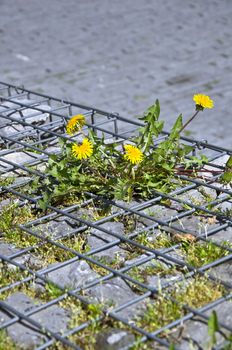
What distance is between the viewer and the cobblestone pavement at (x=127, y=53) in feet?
27.1

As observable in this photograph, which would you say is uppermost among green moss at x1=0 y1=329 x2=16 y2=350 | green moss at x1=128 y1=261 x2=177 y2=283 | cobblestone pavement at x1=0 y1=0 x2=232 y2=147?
cobblestone pavement at x1=0 y1=0 x2=232 y2=147

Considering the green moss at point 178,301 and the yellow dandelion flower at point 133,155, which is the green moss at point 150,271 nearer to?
the green moss at point 178,301

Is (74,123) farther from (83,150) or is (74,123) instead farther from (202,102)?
(202,102)

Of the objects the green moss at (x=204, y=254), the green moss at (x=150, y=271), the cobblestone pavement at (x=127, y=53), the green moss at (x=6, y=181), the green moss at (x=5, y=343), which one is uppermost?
the cobblestone pavement at (x=127, y=53)

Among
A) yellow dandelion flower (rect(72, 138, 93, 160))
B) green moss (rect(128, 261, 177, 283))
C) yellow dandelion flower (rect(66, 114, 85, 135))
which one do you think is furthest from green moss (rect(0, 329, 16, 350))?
yellow dandelion flower (rect(66, 114, 85, 135))

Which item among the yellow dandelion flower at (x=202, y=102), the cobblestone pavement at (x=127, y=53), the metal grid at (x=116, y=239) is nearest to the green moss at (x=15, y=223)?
the metal grid at (x=116, y=239)

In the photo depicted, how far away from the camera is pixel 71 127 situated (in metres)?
3.82

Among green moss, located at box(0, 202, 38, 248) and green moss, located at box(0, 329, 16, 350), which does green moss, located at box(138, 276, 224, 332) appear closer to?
green moss, located at box(0, 329, 16, 350)

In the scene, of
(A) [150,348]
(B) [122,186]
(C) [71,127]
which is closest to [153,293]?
(A) [150,348]

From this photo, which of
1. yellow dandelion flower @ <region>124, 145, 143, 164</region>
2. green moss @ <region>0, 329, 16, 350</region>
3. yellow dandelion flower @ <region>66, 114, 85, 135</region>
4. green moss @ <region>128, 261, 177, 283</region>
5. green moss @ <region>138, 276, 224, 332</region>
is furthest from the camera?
yellow dandelion flower @ <region>66, 114, 85, 135</region>

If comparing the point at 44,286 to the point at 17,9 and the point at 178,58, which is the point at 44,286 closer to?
the point at 178,58

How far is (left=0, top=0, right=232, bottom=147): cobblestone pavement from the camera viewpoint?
8.25 m

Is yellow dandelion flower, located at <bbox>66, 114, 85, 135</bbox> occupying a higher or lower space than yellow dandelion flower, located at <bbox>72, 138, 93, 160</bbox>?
higher

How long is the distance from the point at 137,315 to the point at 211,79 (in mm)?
6262
